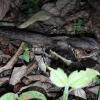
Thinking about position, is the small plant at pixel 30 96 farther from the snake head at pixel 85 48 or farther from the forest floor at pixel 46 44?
the snake head at pixel 85 48

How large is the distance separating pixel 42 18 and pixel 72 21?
0.27m

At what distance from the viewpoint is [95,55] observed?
7.73 feet

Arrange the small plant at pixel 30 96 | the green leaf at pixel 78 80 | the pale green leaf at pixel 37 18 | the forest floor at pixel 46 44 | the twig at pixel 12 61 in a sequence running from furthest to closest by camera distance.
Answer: the pale green leaf at pixel 37 18, the twig at pixel 12 61, the forest floor at pixel 46 44, the small plant at pixel 30 96, the green leaf at pixel 78 80

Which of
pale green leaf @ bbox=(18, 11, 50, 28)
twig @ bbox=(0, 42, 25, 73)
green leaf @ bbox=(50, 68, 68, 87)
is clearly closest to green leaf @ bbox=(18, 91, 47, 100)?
twig @ bbox=(0, 42, 25, 73)

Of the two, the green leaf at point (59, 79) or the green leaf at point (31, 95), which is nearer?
the green leaf at point (59, 79)

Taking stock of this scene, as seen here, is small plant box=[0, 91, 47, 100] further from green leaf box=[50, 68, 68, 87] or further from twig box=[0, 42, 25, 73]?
green leaf box=[50, 68, 68, 87]

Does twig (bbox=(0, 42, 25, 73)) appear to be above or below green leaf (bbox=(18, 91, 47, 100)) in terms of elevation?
above

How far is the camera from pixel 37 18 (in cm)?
256

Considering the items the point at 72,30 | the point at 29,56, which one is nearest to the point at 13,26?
the point at 29,56

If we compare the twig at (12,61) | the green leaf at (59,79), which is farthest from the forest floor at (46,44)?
the green leaf at (59,79)

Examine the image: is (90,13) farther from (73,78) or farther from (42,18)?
(73,78)

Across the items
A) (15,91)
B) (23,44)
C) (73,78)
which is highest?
(73,78)

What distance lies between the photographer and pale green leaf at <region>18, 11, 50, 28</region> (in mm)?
2533

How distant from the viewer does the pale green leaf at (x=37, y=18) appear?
8.31ft
